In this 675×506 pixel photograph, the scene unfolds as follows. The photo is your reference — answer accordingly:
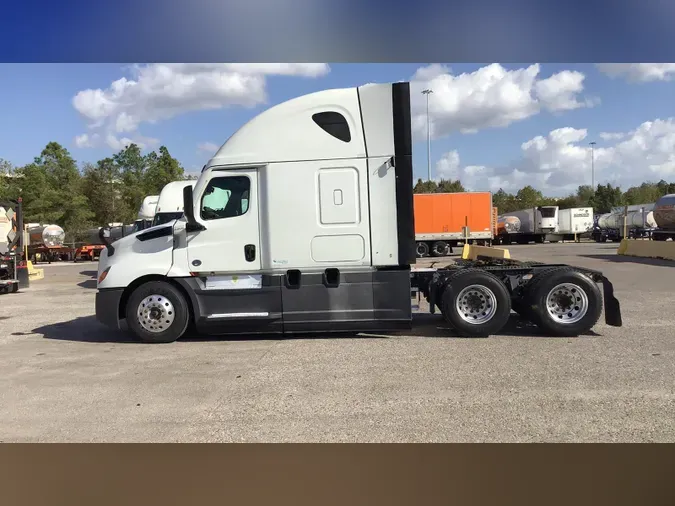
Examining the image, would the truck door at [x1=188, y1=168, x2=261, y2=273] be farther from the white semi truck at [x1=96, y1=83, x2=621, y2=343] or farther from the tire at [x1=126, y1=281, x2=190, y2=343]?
the tire at [x1=126, y1=281, x2=190, y2=343]

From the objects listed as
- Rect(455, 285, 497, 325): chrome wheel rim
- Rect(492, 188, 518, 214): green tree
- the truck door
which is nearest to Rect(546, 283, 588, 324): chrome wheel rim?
Rect(455, 285, 497, 325): chrome wheel rim

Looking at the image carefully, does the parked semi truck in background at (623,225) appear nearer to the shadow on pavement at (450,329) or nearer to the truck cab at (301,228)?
the shadow on pavement at (450,329)

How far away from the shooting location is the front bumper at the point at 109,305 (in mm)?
8664

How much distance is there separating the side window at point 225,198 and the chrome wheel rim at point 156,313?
1.42m

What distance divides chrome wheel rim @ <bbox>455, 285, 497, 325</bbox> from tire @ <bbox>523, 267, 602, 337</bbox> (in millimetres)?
615

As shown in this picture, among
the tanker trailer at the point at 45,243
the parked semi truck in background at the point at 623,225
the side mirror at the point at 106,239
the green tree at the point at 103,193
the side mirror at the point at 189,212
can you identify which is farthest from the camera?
the green tree at the point at 103,193

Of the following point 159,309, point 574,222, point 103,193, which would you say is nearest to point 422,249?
point 574,222

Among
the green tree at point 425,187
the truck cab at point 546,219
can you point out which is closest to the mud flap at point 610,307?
the truck cab at point 546,219

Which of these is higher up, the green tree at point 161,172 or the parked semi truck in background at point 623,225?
the green tree at point 161,172

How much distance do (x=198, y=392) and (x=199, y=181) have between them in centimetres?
346

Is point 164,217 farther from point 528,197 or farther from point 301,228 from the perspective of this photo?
point 528,197

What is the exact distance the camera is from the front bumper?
28.4ft

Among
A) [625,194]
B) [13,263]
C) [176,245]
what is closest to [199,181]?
[176,245]

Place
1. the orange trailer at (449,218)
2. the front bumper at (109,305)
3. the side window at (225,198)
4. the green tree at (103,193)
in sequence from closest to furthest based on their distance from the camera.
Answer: the side window at (225,198)
the front bumper at (109,305)
the orange trailer at (449,218)
the green tree at (103,193)
